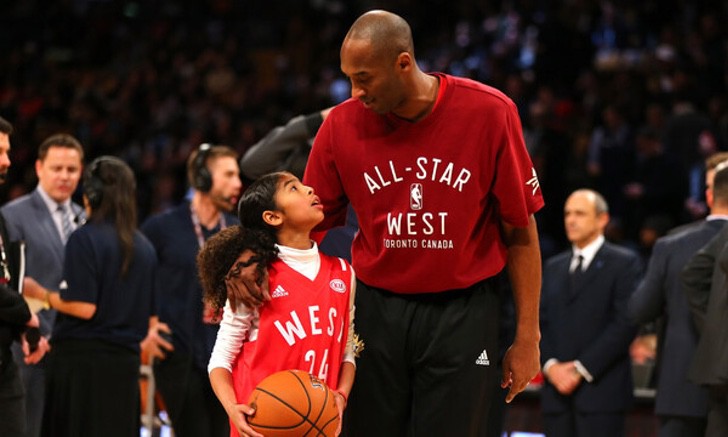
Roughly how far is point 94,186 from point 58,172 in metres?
0.62

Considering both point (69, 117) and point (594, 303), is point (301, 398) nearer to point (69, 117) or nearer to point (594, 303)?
point (594, 303)

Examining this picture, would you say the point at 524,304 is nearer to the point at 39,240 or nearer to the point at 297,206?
the point at 297,206

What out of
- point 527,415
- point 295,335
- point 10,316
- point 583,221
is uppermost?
point 583,221

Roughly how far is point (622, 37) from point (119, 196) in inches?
409

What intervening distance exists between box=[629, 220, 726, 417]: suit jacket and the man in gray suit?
3.50m

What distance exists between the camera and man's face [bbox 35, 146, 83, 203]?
6871 millimetres

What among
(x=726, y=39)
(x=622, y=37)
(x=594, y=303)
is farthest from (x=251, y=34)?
(x=594, y=303)

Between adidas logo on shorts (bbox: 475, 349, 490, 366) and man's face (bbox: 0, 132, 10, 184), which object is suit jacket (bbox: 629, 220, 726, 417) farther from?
man's face (bbox: 0, 132, 10, 184)

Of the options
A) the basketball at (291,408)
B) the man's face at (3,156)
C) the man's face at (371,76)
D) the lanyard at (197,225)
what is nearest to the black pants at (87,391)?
the man's face at (3,156)

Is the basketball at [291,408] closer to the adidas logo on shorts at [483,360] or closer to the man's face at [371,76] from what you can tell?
the adidas logo on shorts at [483,360]

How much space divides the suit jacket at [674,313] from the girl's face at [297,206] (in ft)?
11.4

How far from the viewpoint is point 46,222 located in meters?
6.84

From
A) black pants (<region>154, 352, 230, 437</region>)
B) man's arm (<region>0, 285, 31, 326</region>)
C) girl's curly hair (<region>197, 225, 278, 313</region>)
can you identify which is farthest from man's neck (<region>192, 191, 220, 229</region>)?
girl's curly hair (<region>197, 225, 278, 313</region>)

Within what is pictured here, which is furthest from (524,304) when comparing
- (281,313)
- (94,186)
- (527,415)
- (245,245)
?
(527,415)
